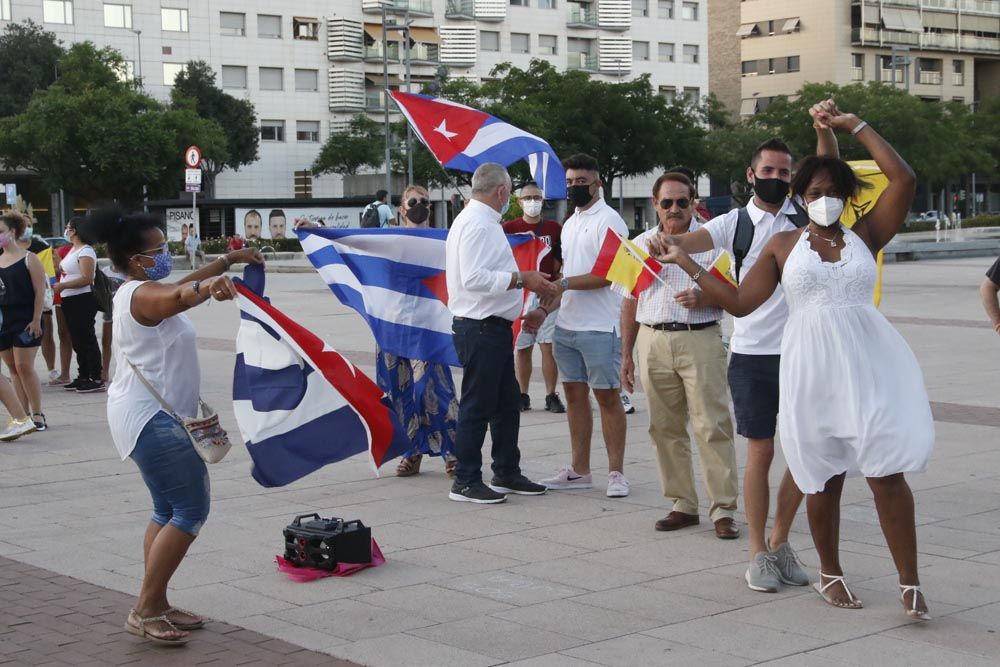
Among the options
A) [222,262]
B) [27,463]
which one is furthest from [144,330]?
[27,463]

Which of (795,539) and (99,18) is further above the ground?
(99,18)

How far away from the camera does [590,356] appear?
8.39 meters

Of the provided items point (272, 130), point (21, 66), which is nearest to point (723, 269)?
point (21, 66)

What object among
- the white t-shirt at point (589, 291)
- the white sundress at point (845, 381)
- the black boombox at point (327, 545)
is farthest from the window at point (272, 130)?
the white sundress at point (845, 381)

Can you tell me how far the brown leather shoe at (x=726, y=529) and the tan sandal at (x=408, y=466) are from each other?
266 cm

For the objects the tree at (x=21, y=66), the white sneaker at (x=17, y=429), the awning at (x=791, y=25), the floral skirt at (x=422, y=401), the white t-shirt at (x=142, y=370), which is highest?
the awning at (x=791, y=25)

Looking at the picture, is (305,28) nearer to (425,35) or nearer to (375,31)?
(375,31)

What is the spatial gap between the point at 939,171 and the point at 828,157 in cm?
6819

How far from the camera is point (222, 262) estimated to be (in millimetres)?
5871

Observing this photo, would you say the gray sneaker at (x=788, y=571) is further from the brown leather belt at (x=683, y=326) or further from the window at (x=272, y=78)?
the window at (x=272, y=78)

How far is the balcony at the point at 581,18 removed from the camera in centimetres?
8531

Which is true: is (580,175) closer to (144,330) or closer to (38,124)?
(144,330)

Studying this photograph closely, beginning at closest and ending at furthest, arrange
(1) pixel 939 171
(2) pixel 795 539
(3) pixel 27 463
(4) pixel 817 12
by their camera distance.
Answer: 1. (2) pixel 795 539
2. (3) pixel 27 463
3. (1) pixel 939 171
4. (4) pixel 817 12

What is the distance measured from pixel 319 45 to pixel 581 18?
17.4 metres
